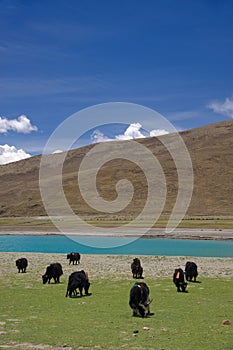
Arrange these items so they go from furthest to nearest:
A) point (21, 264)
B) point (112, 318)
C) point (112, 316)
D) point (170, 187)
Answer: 1. point (170, 187)
2. point (21, 264)
3. point (112, 316)
4. point (112, 318)

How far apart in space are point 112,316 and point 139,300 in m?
0.91

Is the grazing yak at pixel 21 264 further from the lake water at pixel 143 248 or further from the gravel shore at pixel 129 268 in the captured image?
the lake water at pixel 143 248

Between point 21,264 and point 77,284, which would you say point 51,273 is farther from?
point 21,264

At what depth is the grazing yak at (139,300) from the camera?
1354 cm

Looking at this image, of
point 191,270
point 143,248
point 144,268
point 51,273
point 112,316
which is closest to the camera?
point 112,316

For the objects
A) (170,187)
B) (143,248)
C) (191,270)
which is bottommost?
(191,270)

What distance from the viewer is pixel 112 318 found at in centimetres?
1326

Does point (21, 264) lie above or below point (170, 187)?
below

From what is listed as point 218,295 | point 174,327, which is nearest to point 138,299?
point 174,327

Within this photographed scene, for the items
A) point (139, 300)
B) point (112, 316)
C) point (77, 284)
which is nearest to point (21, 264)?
point (77, 284)

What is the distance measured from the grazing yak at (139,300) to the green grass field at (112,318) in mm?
296

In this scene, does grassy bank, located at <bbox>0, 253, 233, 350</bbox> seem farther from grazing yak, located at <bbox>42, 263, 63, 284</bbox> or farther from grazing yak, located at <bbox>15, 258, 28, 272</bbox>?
grazing yak, located at <bbox>15, 258, 28, 272</bbox>

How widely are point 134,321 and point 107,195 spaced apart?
13603 cm

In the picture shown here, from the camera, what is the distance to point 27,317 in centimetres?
1352
